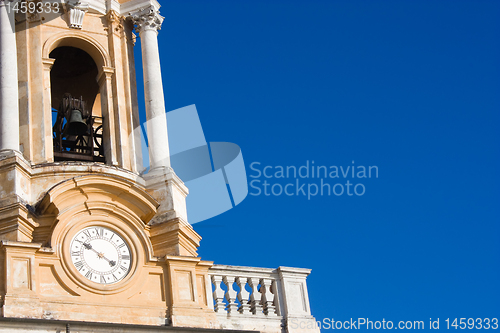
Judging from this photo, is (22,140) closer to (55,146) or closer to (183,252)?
(55,146)

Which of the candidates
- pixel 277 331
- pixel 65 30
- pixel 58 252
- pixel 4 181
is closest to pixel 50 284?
pixel 58 252

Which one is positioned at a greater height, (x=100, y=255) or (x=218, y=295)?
(x=100, y=255)

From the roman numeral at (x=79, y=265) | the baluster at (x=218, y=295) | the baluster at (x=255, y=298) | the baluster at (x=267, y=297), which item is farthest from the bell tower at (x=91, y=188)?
the baluster at (x=267, y=297)

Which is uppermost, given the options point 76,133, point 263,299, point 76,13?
point 76,13

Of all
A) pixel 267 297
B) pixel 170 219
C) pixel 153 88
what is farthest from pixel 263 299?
pixel 153 88

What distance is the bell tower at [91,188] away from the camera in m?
20.0

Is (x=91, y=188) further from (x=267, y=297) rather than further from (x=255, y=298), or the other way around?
(x=267, y=297)

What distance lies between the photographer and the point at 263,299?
21.4 m

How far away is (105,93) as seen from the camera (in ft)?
77.7

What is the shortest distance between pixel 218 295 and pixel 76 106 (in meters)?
5.38

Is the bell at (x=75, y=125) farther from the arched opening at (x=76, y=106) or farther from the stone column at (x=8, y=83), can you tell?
the stone column at (x=8, y=83)

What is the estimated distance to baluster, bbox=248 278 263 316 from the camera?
69.4ft

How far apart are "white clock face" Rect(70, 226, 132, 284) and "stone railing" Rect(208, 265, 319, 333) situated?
1.74 meters

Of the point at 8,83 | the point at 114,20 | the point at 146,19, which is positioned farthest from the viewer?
the point at 146,19
